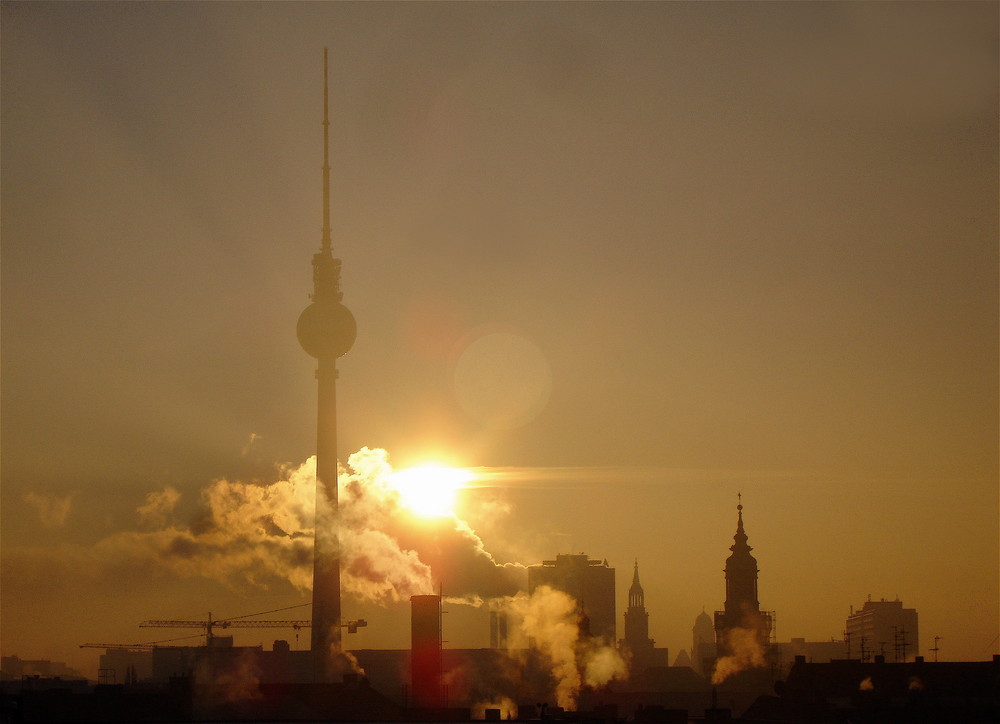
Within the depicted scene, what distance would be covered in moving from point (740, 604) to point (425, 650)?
58035mm

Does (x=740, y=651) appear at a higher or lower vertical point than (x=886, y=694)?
higher

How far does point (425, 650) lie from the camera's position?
134625 mm

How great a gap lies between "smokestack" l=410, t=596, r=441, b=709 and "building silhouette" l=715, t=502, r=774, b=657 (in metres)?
54.1

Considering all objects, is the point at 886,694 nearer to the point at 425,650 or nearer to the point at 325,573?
the point at 425,650

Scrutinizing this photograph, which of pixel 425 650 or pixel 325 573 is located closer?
pixel 425 650

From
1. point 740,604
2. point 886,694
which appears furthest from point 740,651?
point 886,694

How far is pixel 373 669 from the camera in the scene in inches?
7628

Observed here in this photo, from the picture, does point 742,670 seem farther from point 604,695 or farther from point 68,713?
point 68,713

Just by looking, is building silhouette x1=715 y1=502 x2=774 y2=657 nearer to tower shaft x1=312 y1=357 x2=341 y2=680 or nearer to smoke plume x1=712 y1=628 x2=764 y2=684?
smoke plume x1=712 y1=628 x2=764 y2=684

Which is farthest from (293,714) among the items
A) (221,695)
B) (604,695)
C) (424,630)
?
A: (604,695)

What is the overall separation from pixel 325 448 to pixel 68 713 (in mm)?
95891

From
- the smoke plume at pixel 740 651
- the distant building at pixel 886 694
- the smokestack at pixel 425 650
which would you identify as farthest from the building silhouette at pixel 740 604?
the smokestack at pixel 425 650

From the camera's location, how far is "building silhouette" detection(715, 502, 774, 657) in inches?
6978

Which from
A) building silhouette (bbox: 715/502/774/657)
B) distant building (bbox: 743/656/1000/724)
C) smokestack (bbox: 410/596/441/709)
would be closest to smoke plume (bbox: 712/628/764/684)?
building silhouette (bbox: 715/502/774/657)
